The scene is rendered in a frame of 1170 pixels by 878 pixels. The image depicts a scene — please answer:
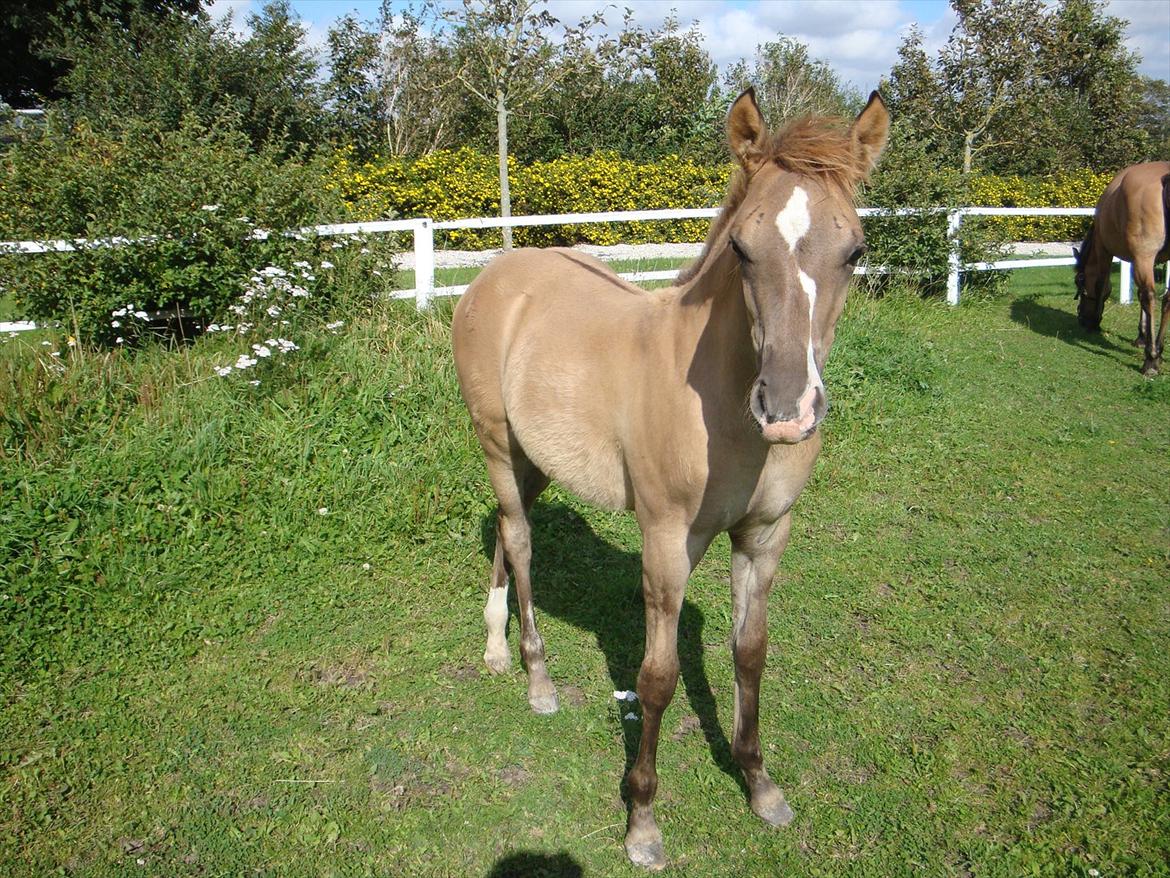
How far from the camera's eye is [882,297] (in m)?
10.8

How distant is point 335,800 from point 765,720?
1.84m

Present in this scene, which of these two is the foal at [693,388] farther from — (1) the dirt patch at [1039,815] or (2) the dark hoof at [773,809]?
(1) the dirt patch at [1039,815]

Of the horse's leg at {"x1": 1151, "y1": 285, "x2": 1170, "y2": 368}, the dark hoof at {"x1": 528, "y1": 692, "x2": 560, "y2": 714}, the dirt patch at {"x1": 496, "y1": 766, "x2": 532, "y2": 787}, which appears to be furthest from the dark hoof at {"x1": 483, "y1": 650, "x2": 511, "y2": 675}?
the horse's leg at {"x1": 1151, "y1": 285, "x2": 1170, "y2": 368}

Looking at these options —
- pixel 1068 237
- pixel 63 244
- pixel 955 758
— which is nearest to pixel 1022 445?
pixel 955 758

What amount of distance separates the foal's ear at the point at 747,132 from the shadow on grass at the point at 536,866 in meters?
2.43

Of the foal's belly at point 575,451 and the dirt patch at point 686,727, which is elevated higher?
the foal's belly at point 575,451

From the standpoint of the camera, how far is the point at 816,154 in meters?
2.31

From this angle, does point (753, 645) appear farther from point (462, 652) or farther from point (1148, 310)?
point (1148, 310)

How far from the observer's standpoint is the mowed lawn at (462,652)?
118 inches

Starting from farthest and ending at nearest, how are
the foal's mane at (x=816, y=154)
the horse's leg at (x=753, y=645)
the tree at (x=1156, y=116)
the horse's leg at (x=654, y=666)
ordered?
the tree at (x=1156, y=116) < the horse's leg at (x=753, y=645) < the horse's leg at (x=654, y=666) < the foal's mane at (x=816, y=154)

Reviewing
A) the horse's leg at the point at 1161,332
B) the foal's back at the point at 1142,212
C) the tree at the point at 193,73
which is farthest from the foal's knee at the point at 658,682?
the tree at the point at 193,73

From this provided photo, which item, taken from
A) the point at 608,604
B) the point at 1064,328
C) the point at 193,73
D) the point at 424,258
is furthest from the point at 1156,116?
the point at 608,604

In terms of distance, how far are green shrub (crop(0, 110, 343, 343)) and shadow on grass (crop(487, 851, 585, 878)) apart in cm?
502

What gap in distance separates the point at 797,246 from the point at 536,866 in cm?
226
